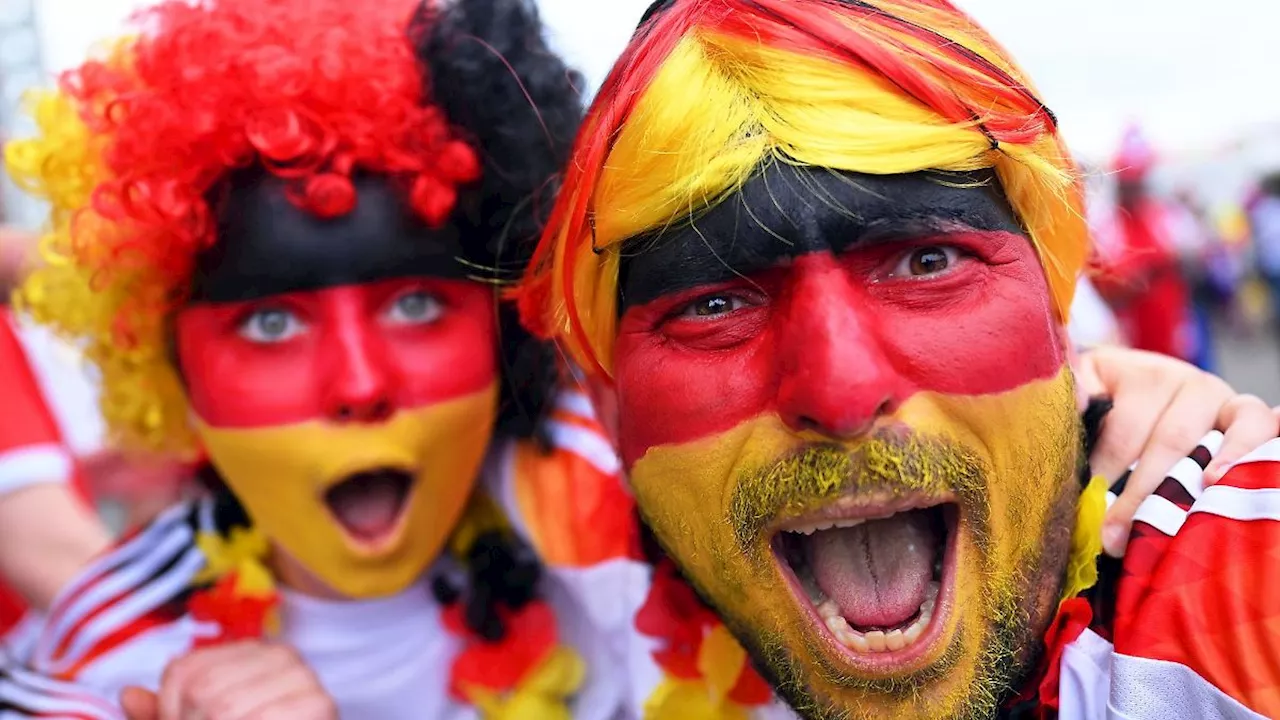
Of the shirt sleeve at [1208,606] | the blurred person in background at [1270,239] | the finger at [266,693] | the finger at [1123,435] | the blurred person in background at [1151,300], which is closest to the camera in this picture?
the shirt sleeve at [1208,606]

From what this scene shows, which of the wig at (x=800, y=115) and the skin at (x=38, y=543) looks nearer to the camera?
the wig at (x=800, y=115)

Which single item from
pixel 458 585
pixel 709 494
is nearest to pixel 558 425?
pixel 458 585

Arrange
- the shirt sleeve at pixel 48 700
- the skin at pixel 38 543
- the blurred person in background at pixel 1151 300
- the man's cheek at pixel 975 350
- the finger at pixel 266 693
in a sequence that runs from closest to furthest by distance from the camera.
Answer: the man's cheek at pixel 975 350 → the finger at pixel 266 693 → the shirt sleeve at pixel 48 700 → the skin at pixel 38 543 → the blurred person in background at pixel 1151 300

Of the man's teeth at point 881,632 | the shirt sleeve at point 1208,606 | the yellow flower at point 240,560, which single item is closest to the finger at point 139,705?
the yellow flower at point 240,560

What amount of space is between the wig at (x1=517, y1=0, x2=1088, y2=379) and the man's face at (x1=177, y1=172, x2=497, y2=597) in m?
0.49

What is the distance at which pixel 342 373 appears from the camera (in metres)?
1.65

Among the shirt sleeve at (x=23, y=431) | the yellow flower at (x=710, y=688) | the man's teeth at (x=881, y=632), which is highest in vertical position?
the man's teeth at (x=881, y=632)

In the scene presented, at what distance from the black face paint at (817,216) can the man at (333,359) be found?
0.52 metres

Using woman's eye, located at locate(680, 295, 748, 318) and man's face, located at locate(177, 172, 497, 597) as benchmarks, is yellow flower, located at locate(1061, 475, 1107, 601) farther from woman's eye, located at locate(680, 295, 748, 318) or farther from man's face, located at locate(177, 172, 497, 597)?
man's face, located at locate(177, 172, 497, 597)

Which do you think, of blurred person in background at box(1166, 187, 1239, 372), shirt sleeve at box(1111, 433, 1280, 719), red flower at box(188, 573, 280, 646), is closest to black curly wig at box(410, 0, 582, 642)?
red flower at box(188, 573, 280, 646)

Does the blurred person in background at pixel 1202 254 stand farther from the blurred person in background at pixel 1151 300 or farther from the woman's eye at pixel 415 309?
the woman's eye at pixel 415 309

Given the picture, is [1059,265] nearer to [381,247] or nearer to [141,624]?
[381,247]

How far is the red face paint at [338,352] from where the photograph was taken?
1.67m

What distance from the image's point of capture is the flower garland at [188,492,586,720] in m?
1.87
